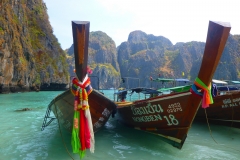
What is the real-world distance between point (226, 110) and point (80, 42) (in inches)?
291

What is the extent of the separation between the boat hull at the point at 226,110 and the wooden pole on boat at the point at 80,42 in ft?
21.0

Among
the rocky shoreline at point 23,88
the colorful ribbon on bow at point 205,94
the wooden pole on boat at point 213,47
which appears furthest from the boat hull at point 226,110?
the rocky shoreline at point 23,88

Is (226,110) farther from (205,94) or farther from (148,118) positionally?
(205,94)

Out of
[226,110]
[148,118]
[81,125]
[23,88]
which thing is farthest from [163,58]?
[81,125]

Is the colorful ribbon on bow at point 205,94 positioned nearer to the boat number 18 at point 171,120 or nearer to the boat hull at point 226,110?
the boat number 18 at point 171,120

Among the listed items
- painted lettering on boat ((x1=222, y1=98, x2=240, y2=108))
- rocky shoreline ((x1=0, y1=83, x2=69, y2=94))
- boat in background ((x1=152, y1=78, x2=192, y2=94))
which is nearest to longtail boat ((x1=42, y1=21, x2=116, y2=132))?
boat in background ((x1=152, y1=78, x2=192, y2=94))

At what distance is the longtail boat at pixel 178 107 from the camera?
379 cm

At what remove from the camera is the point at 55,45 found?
5391 cm

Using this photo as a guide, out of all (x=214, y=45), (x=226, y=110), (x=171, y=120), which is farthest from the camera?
(x=226, y=110)

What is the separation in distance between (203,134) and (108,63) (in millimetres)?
154571

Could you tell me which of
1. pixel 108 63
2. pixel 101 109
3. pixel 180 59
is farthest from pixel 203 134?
pixel 108 63

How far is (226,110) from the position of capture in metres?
8.40

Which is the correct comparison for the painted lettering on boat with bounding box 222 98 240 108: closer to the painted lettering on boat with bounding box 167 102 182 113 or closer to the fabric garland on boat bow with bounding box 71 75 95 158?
the painted lettering on boat with bounding box 167 102 182 113

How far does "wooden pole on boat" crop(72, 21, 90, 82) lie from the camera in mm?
3595
